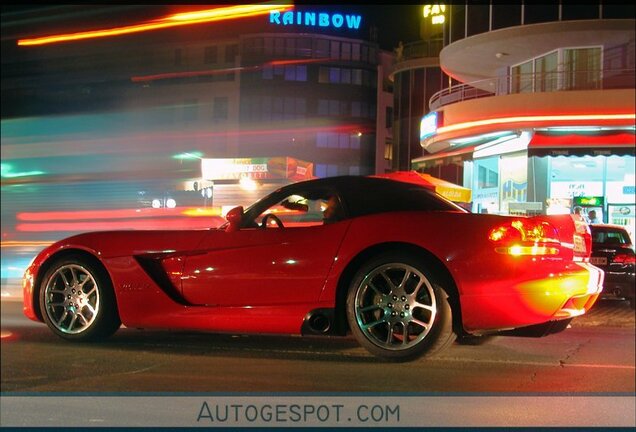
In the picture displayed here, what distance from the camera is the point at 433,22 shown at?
2.62 m

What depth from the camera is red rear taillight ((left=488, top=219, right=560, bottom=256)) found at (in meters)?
2.02

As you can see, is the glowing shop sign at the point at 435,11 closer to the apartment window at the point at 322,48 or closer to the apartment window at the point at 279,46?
the apartment window at the point at 322,48

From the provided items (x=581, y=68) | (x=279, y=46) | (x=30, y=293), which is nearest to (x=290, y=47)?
(x=279, y=46)

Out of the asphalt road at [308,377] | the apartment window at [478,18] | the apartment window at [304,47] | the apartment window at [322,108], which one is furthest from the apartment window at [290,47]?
the asphalt road at [308,377]

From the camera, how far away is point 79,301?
245 centimetres

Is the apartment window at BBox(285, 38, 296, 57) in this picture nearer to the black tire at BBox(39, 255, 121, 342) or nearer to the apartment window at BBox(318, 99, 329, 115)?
the apartment window at BBox(318, 99, 329, 115)

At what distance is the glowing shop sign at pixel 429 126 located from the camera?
9.54 feet

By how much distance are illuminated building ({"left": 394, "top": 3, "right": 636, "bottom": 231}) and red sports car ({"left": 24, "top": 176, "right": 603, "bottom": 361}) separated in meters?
0.33

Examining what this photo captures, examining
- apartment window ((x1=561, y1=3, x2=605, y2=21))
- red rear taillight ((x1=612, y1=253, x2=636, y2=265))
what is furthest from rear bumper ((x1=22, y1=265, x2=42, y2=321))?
apartment window ((x1=561, y1=3, x2=605, y2=21))

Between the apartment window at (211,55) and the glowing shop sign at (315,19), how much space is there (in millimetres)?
226

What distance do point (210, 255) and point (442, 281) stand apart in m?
0.81

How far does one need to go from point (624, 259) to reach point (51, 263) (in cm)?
221

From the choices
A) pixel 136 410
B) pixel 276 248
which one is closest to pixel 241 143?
pixel 276 248

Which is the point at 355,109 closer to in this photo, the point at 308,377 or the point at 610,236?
the point at 610,236
